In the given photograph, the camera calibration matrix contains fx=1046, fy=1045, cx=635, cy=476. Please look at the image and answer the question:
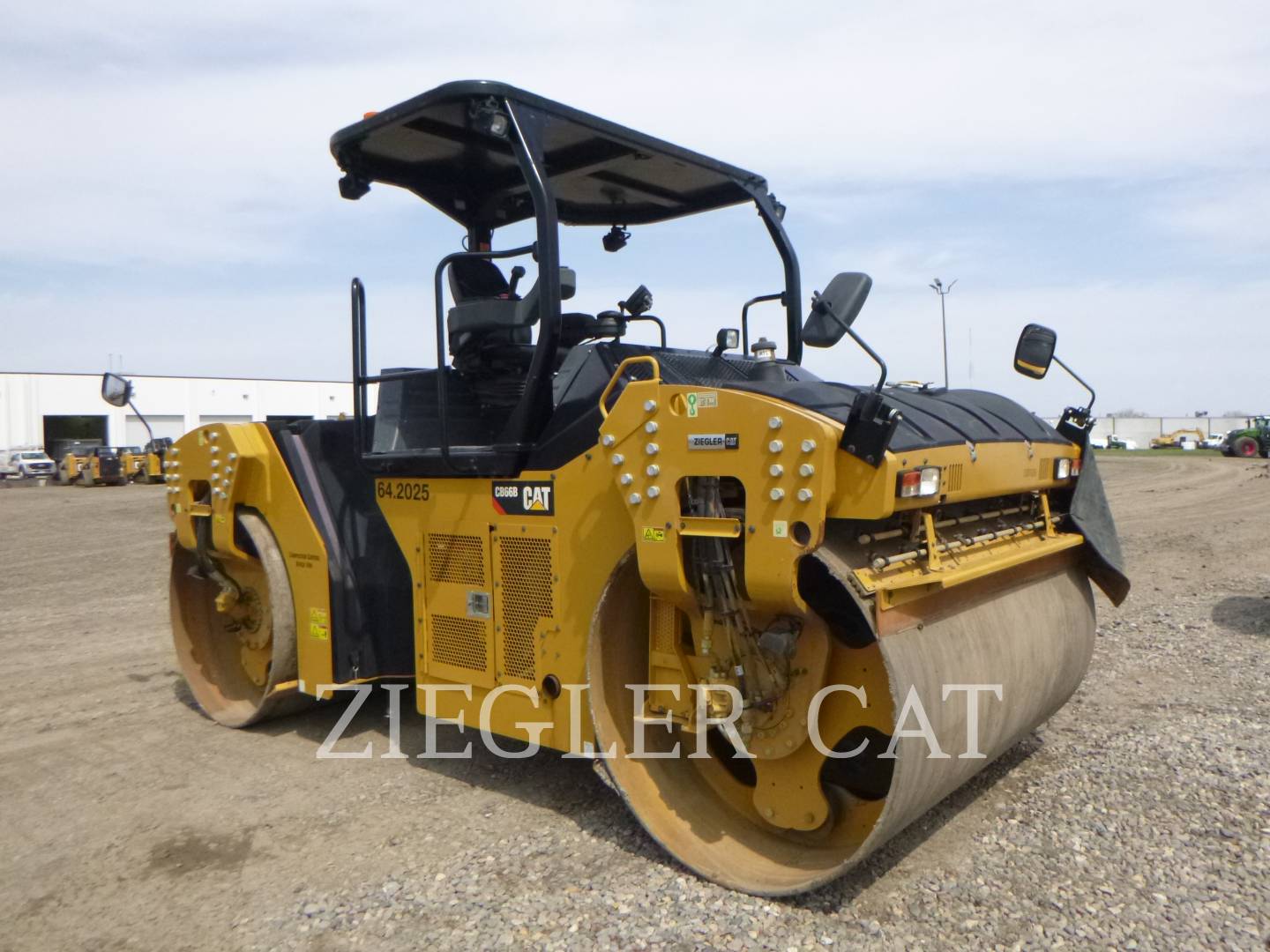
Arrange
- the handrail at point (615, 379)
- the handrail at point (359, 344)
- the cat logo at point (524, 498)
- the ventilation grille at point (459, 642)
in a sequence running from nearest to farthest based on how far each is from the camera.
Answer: the handrail at point (615, 379) < the cat logo at point (524, 498) < the ventilation grille at point (459, 642) < the handrail at point (359, 344)

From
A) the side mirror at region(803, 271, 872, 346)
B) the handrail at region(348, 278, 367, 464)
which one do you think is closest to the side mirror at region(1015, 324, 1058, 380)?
the side mirror at region(803, 271, 872, 346)

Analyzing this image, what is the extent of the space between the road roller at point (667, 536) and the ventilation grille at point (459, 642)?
1 centimetres

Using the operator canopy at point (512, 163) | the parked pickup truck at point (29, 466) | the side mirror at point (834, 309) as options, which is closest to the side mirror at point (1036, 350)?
the side mirror at point (834, 309)

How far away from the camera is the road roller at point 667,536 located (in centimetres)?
316

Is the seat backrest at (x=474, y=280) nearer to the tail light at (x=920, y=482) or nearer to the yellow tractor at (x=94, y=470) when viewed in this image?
the tail light at (x=920, y=482)

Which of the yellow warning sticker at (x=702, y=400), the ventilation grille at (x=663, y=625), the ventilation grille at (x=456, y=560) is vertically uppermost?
the yellow warning sticker at (x=702, y=400)

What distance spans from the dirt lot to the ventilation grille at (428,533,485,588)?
899 millimetres

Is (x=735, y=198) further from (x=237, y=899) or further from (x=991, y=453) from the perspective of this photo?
(x=237, y=899)

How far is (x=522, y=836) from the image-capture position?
387 cm

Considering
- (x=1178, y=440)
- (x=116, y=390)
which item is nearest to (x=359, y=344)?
(x=116, y=390)

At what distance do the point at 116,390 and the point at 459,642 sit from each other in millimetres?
4715

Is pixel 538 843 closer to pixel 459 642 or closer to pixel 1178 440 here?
pixel 459 642

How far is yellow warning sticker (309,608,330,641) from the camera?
478 centimetres

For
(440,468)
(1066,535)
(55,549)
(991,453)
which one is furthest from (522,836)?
(55,549)
